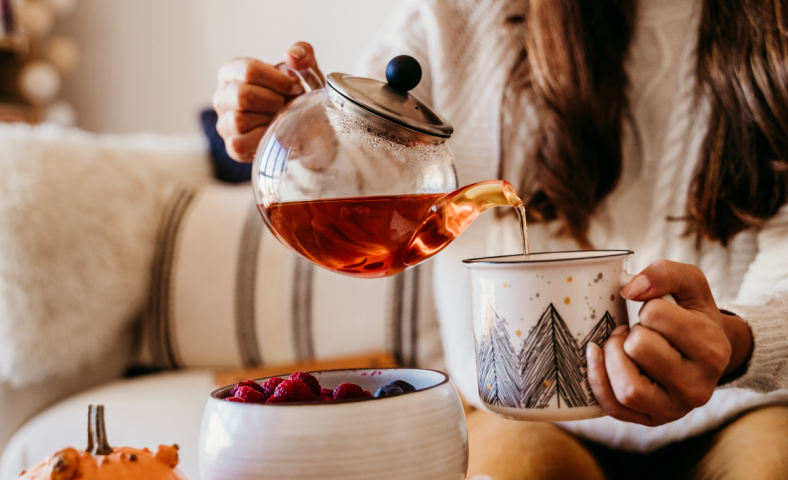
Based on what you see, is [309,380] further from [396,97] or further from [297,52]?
[297,52]

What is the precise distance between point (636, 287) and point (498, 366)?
114 millimetres

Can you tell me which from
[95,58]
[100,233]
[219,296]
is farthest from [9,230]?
[95,58]

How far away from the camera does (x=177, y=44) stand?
2467 millimetres

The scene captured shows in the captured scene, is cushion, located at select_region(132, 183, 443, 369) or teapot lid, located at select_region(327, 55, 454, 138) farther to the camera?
cushion, located at select_region(132, 183, 443, 369)

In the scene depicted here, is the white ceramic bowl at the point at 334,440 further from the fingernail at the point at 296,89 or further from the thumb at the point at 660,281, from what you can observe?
the fingernail at the point at 296,89

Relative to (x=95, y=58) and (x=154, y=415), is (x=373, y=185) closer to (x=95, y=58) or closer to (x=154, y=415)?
(x=154, y=415)

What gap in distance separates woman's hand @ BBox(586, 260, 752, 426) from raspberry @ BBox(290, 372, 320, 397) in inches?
7.6

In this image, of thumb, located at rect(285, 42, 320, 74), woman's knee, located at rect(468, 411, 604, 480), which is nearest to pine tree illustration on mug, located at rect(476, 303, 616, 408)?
woman's knee, located at rect(468, 411, 604, 480)

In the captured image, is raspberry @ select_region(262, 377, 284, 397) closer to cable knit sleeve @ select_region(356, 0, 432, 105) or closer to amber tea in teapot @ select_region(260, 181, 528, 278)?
amber tea in teapot @ select_region(260, 181, 528, 278)

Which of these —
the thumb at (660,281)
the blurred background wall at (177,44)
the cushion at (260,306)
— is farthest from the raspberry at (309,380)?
the blurred background wall at (177,44)

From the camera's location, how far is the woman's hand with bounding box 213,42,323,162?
64cm

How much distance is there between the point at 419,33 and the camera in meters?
0.94

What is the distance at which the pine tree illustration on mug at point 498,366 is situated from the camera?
1.46 ft

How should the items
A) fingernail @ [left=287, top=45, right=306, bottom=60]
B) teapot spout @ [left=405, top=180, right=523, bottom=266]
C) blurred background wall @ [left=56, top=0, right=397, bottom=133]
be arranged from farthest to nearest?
1. blurred background wall @ [left=56, top=0, right=397, bottom=133]
2. fingernail @ [left=287, top=45, right=306, bottom=60]
3. teapot spout @ [left=405, top=180, right=523, bottom=266]
